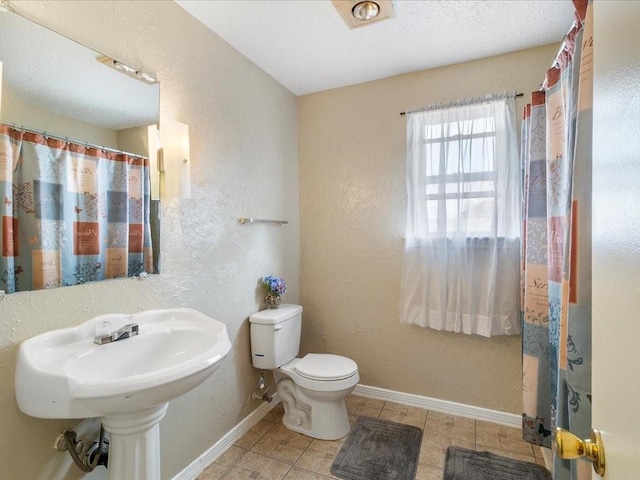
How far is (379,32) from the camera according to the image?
190 cm

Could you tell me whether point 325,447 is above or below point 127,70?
below

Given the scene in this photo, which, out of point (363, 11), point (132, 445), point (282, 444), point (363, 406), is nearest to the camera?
point (132, 445)

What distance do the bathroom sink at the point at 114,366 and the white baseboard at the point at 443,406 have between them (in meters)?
1.58

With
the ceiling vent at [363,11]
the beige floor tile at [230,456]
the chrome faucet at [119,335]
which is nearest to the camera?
the chrome faucet at [119,335]

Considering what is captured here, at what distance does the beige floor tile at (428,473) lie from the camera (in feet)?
5.58

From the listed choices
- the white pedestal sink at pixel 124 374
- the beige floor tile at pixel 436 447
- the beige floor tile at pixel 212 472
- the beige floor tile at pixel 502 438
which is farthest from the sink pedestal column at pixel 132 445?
the beige floor tile at pixel 502 438

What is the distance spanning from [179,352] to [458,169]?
196 cm

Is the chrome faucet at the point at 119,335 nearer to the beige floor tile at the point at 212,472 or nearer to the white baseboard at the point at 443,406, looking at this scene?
the beige floor tile at the point at 212,472

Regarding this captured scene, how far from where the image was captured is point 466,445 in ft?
6.40

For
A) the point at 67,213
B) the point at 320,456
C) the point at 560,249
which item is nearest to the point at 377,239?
the point at 560,249

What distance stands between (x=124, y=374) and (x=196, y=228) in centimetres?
77

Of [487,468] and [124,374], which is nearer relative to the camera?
[124,374]

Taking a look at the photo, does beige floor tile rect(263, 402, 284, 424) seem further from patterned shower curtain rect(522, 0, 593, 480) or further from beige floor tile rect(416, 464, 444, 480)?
patterned shower curtain rect(522, 0, 593, 480)

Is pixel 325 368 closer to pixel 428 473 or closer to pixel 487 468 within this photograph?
pixel 428 473
